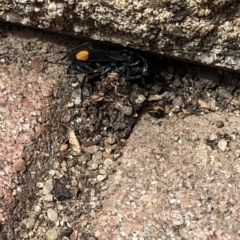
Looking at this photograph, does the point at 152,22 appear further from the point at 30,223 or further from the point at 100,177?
the point at 30,223

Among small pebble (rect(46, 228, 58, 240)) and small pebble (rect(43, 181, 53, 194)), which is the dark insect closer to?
small pebble (rect(43, 181, 53, 194))

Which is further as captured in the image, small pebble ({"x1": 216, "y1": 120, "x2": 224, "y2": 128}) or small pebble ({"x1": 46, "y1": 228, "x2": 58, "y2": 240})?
small pebble ({"x1": 216, "y1": 120, "x2": 224, "y2": 128})

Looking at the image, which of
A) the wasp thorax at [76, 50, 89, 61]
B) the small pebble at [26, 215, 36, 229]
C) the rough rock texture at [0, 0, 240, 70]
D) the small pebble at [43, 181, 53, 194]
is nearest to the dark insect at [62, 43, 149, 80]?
the wasp thorax at [76, 50, 89, 61]

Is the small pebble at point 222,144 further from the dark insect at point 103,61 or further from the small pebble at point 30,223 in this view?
the small pebble at point 30,223

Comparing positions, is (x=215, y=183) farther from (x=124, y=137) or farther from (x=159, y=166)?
(x=124, y=137)

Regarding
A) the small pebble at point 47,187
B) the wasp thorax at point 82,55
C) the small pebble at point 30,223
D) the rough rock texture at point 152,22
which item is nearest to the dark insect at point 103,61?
the wasp thorax at point 82,55

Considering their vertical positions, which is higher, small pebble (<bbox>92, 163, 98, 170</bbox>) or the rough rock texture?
the rough rock texture

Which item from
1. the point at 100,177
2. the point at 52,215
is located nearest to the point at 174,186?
Result: the point at 100,177

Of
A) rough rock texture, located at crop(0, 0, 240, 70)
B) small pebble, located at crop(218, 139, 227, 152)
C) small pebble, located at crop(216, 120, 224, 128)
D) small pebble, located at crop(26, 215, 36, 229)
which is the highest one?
rough rock texture, located at crop(0, 0, 240, 70)
